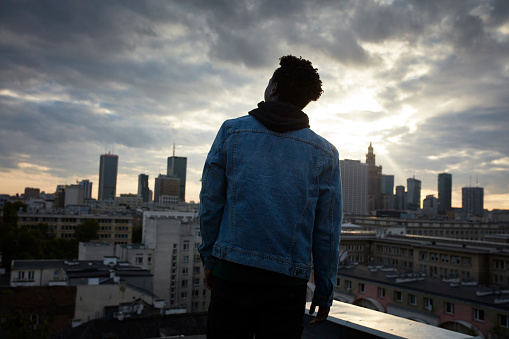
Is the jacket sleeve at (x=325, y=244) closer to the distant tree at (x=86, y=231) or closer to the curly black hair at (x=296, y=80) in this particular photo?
the curly black hair at (x=296, y=80)

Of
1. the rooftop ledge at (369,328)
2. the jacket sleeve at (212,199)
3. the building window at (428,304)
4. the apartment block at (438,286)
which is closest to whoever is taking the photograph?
the jacket sleeve at (212,199)

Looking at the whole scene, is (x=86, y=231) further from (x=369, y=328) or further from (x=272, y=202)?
(x=272, y=202)

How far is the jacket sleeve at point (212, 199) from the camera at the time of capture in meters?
2.90

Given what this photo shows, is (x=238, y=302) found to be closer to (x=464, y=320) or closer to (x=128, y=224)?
(x=464, y=320)

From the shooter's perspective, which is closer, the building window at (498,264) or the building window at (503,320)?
the building window at (503,320)

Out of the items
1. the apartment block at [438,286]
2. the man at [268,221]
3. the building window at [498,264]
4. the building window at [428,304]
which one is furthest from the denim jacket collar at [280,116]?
the building window at [498,264]

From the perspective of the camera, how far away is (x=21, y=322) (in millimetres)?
24062

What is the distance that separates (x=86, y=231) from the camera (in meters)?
81.0

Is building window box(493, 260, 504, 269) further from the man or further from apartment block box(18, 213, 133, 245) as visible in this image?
apartment block box(18, 213, 133, 245)

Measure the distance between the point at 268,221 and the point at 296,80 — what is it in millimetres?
1133

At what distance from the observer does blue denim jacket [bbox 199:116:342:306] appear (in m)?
2.78

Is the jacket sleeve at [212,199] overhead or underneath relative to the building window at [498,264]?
overhead

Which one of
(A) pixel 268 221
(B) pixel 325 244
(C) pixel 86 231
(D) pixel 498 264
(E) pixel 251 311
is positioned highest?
(A) pixel 268 221

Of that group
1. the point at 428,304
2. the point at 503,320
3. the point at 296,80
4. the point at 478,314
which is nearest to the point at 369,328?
the point at 296,80
